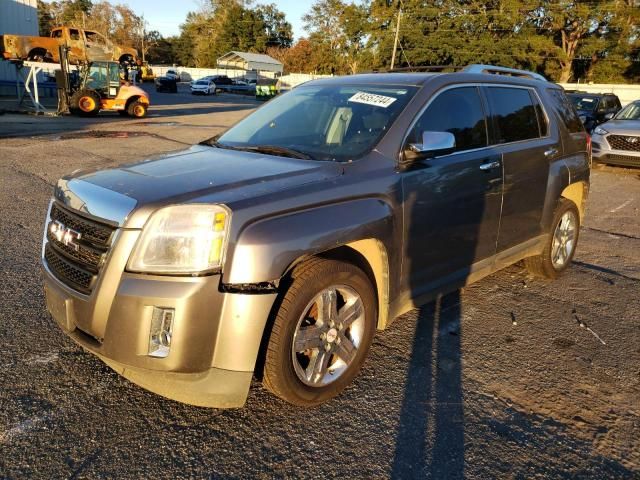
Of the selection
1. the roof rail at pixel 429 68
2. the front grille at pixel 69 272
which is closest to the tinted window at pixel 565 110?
the roof rail at pixel 429 68

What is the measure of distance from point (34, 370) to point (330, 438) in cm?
182

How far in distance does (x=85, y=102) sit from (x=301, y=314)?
21.9 m

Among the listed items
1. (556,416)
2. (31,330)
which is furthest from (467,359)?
(31,330)

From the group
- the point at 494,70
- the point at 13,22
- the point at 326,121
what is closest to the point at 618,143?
the point at 494,70

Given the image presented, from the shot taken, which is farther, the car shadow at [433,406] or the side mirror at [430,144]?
the side mirror at [430,144]

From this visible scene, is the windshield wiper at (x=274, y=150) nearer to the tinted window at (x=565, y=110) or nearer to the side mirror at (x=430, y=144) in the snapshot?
the side mirror at (x=430, y=144)

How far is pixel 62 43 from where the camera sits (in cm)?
2270

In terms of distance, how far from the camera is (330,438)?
261 centimetres

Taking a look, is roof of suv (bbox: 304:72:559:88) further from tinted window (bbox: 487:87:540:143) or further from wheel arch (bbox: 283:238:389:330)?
wheel arch (bbox: 283:238:389:330)

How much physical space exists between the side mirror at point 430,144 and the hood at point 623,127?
35.2ft

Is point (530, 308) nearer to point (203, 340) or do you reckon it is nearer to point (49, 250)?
point (203, 340)

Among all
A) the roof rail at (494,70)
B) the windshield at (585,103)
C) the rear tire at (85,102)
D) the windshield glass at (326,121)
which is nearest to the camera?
the windshield glass at (326,121)

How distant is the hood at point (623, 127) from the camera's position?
11781 millimetres

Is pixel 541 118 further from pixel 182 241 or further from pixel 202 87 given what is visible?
pixel 202 87
